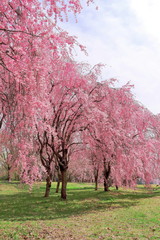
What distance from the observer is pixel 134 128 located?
19.8 metres

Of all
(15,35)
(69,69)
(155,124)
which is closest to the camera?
(15,35)

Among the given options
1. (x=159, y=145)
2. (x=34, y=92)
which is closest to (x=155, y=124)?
(x=159, y=145)

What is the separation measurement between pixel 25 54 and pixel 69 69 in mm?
10075

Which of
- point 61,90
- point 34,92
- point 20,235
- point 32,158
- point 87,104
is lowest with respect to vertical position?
point 20,235

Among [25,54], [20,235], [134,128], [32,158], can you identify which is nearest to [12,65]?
[25,54]

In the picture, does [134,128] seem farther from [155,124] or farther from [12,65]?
[12,65]

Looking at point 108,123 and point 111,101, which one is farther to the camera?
point 111,101

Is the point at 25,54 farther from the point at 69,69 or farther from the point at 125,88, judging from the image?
the point at 125,88

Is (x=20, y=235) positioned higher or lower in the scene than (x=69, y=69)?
lower

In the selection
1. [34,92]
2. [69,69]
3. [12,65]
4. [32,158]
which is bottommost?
[32,158]

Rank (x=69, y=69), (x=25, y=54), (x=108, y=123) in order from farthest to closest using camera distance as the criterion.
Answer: (x=69, y=69)
(x=108, y=123)
(x=25, y=54)

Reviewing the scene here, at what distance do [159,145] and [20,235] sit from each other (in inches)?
642

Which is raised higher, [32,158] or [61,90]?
[61,90]

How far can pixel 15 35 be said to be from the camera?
5.95m
